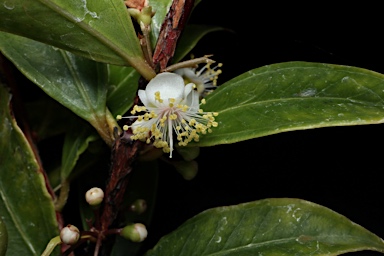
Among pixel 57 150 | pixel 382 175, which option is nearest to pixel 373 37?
pixel 382 175

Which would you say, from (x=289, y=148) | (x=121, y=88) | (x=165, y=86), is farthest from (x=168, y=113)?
(x=289, y=148)

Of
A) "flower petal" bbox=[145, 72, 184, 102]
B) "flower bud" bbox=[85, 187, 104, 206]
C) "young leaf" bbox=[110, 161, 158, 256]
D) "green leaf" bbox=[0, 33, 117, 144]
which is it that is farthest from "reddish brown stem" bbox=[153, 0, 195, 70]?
"young leaf" bbox=[110, 161, 158, 256]

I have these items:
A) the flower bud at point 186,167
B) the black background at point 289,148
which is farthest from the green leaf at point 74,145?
the black background at point 289,148

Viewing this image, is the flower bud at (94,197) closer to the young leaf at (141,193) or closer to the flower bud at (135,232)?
the flower bud at (135,232)

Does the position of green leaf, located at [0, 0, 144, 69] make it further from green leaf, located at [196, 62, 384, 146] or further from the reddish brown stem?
green leaf, located at [196, 62, 384, 146]

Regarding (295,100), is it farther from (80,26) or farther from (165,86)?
(80,26)

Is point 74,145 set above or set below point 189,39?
below
